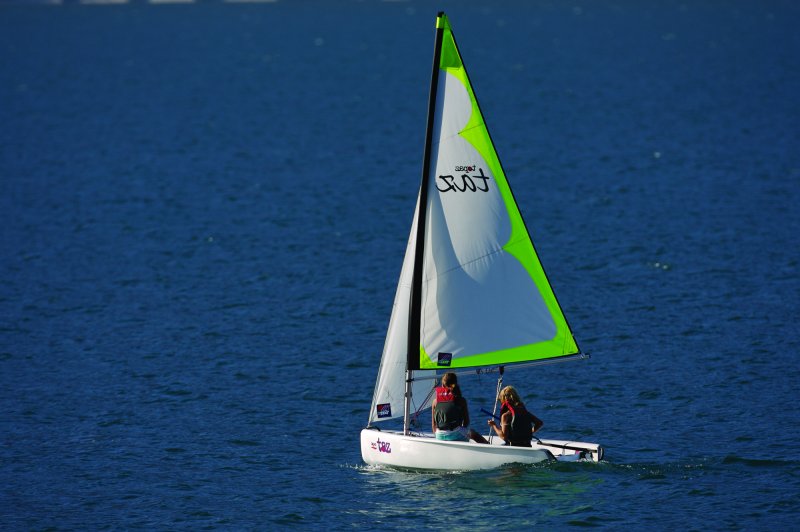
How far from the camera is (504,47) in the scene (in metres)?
175

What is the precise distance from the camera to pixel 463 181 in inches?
1238

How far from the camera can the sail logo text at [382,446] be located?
32.1 m

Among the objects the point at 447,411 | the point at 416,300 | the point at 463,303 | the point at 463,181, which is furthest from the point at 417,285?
the point at 447,411

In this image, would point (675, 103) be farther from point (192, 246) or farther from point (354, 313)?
point (354, 313)

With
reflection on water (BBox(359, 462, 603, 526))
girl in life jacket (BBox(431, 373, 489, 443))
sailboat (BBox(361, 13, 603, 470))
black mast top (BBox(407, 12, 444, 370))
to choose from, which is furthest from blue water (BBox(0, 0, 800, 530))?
black mast top (BBox(407, 12, 444, 370))

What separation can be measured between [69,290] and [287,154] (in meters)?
36.8

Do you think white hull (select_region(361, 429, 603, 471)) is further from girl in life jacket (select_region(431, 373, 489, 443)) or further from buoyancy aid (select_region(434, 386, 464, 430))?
buoyancy aid (select_region(434, 386, 464, 430))

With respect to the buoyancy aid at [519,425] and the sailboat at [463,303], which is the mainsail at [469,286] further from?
the buoyancy aid at [519,425]

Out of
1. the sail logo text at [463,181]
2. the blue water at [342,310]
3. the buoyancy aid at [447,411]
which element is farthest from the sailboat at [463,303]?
the blue water at [342,310]

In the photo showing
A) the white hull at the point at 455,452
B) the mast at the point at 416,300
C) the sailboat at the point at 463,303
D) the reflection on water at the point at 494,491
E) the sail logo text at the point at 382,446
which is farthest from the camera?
the sail logo text at the point at 382,446

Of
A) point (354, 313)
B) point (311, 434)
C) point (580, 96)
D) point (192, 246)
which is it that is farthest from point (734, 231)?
point (580, 96)

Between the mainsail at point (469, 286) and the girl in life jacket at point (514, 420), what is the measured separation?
3.93ft

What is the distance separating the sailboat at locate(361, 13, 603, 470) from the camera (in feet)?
103

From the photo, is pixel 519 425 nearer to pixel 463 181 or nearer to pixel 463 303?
pixel 463 303
